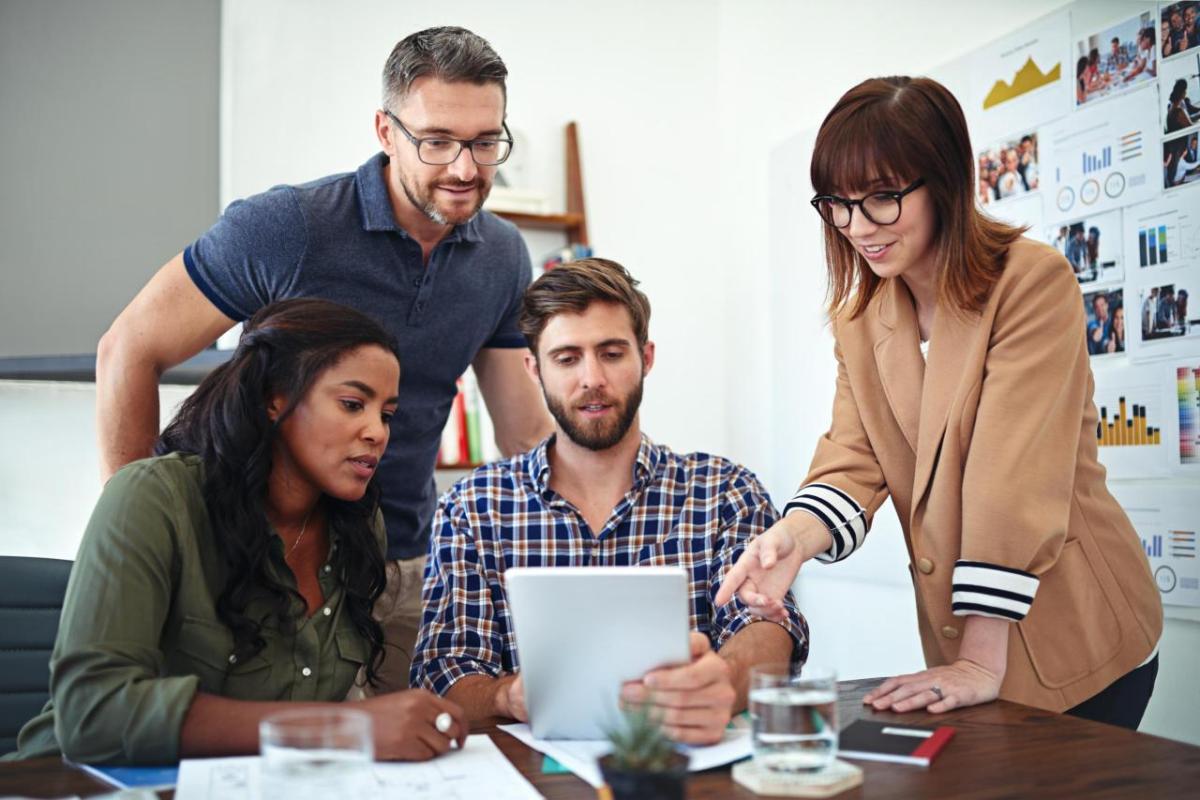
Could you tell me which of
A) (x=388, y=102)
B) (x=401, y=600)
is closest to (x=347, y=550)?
(x=401, y=600)

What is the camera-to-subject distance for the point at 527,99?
143 inches

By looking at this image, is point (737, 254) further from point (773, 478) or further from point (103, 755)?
point (103, 755)

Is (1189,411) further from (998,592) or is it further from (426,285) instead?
(426,285)

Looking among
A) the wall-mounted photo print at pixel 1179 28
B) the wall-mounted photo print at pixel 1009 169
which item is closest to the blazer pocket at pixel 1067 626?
the wall-mounted photo print at pixel 1179 28

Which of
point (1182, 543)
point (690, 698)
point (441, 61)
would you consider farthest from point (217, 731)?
point (1182, 543)

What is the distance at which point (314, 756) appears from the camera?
891mm

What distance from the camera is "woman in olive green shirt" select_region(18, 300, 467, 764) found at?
1.20 metres

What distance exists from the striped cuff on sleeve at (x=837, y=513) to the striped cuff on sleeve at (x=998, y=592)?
233 mm

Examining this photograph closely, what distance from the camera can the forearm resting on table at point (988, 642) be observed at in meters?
1.45

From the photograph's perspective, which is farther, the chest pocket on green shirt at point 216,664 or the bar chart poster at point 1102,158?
the bar chart poster at point 1102,158

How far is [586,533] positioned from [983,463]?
0.67 meters

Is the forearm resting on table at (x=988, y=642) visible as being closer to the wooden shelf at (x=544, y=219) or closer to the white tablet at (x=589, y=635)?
the white tablet at (x=589, y=635)

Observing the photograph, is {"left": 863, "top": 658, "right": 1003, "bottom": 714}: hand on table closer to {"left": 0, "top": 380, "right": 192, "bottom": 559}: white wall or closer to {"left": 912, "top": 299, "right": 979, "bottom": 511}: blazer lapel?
{"left": 912, "top": 299, "right": 979, "bottom": 511}: blazer lapel

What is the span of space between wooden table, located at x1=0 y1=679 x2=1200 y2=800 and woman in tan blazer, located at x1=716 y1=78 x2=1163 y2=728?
146 mm
